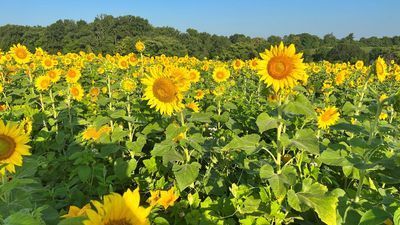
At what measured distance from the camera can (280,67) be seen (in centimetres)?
248

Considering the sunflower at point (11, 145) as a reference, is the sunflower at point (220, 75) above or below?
above

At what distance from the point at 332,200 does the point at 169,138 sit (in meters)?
1.24

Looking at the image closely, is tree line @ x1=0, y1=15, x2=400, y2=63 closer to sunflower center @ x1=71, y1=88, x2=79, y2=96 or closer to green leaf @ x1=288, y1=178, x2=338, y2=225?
sunflower center @ x1=71, y1=88, x2=79, y2=96

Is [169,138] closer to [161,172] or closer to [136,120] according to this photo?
[161,172]

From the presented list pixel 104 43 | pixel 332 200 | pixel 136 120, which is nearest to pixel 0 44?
pixel 104 43

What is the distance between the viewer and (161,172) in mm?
3406

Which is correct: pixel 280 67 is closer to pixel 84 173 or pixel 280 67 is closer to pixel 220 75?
pixel 84 173

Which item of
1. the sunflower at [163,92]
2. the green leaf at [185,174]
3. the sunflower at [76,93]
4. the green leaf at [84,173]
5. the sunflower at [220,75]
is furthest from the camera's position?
the sunflower at [220,75]

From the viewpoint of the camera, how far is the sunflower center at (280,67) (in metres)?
2.47

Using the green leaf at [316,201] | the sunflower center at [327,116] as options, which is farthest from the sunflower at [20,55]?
the green leaf at [316,201]

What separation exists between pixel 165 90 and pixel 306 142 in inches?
46.5

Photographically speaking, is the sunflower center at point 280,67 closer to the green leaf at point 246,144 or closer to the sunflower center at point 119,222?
the green leaf at point 246,144

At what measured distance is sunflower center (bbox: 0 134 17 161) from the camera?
6.64 feet

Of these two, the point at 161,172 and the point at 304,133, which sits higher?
the point at 304,133
